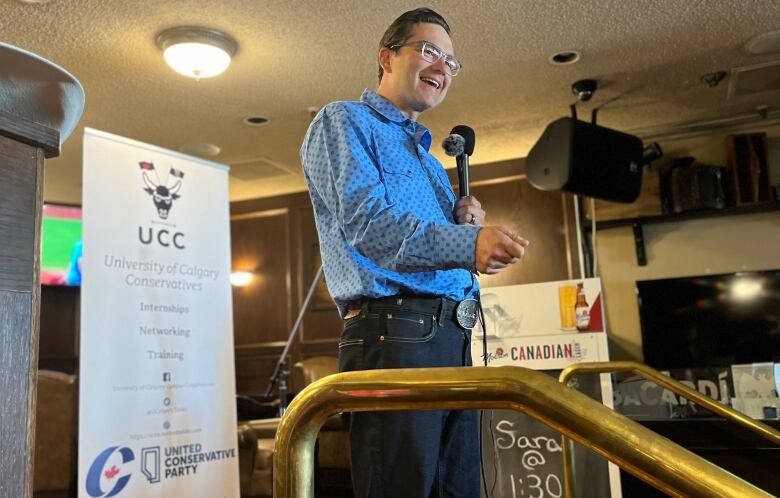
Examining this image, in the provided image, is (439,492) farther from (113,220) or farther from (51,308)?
(51,308)

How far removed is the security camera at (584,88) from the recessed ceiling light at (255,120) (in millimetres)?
1839

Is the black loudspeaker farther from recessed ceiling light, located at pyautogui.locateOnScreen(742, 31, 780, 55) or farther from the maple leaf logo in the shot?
the maple leaf logo

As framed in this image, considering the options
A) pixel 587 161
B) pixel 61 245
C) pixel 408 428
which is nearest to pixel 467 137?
pixel 408 428

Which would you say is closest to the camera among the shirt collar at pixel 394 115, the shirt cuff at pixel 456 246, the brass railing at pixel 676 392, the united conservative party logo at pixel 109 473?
the shirt cuff at pixel 456 246

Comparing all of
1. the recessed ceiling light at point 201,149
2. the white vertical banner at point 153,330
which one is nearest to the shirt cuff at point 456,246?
the white vertical banner at point 153,330

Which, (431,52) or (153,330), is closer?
(431,52)

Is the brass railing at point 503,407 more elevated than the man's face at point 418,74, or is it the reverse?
the man's face at point 418,74

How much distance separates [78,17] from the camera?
115 inches

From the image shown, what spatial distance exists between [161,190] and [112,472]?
42.4 inches

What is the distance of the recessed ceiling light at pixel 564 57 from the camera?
3.43 metres

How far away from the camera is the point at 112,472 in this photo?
7.72 feet

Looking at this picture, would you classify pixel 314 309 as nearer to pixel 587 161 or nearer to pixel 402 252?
pixel 587 161

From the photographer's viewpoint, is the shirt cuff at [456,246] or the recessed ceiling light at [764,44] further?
the recessed ceiling light at [764,44]

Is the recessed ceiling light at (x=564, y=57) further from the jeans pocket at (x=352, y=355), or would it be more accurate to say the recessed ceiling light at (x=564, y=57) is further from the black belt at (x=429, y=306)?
the jeans pocket at (x=352, y=355)
